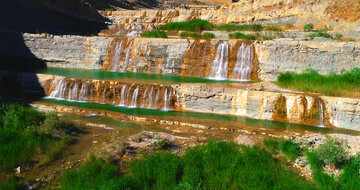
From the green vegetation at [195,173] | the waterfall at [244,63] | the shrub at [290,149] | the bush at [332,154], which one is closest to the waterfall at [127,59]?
the waterfall at [244,63]

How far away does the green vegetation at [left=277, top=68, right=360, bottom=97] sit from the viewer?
11.6 metres

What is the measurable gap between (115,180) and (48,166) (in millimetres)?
1922

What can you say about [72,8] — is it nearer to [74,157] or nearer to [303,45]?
[303,45]

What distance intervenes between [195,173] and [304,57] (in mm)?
10631

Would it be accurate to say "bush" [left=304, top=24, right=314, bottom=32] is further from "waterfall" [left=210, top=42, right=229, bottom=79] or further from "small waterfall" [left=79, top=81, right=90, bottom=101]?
"small waterfall" [left=79, top=81, right=90, bottom=101]

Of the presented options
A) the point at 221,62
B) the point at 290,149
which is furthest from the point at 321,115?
the point at 221,62

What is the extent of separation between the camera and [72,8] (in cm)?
2961

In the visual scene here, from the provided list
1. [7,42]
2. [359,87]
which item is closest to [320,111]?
[359,87]

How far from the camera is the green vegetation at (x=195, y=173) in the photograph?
233 inches

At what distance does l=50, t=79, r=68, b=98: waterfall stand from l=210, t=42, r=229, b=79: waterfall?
7140mm

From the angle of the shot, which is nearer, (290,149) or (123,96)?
(290,149)

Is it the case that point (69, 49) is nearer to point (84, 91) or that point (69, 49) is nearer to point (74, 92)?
point (74, 92)

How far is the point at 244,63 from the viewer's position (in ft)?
52.6

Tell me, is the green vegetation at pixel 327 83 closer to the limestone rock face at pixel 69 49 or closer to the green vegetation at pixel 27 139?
the green vegetation at pixel 27 139
